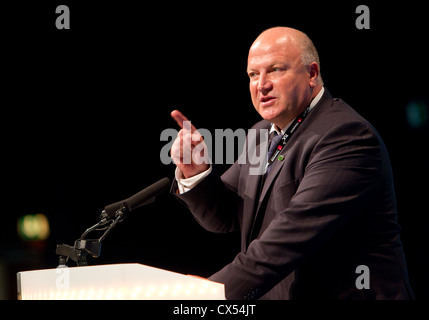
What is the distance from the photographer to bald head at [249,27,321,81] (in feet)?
6.43

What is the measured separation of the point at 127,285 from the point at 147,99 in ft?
8.51

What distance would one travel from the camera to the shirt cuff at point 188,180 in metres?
2.02

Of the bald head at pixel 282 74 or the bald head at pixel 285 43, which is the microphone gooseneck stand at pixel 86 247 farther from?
the bald head at pixel 285 43

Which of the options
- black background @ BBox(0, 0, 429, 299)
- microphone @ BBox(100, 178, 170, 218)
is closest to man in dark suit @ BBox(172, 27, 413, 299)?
microphone @ BBox(100, 178, 170, 218)

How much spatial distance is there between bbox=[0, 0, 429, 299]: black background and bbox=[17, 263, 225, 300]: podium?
209cm

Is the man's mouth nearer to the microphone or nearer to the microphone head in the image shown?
the microphone

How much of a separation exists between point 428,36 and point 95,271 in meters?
2.32

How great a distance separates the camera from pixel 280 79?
195cm

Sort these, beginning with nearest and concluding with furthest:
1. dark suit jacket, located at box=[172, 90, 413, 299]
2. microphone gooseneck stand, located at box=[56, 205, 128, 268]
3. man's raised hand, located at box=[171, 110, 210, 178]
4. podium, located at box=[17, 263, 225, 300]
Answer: podium, located at box=[17, 263, 225, 300] < dark suit jacket, located at box=[172, 90, 413, 299] < microphone gooseneck stand, located at box=[56, 205, 128, 268] < man's raised hand, located at box=[171, 110, 210, 178]


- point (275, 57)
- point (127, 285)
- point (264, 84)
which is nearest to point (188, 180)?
point (264, 84)

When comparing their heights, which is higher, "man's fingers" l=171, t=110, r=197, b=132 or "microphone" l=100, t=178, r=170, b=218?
"man's fingers" l=171, t=110, r=197, b=132

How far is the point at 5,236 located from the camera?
3.76 metres

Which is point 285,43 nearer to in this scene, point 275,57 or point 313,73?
point 275,57

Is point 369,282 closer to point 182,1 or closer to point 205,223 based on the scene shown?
point 205,223
